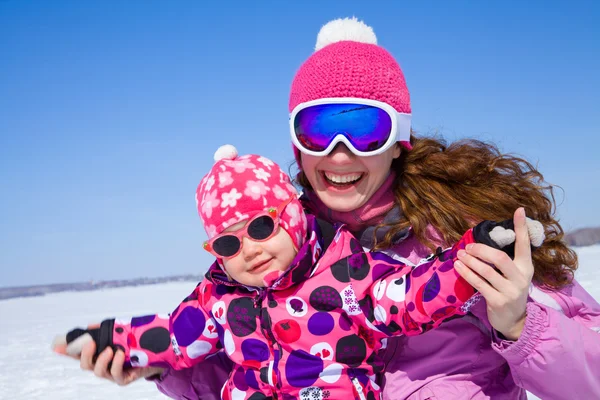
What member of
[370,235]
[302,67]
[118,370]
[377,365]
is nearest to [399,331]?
[377,365]

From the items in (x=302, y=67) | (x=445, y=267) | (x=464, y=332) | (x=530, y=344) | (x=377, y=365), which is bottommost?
(x=377, y=365)

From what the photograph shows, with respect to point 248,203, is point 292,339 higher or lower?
lower

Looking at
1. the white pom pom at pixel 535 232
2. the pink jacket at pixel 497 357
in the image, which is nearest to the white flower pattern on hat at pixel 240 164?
the pink jacket at pixel 497 357

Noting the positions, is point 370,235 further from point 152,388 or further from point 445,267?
point 152,388

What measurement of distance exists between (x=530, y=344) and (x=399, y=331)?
1.47ft

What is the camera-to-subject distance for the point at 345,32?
2.60 metres

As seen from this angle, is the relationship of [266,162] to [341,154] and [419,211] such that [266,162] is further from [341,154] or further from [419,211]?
[419,211]

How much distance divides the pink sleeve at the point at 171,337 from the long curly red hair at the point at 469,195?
0.85 m

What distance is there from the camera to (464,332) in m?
2.18

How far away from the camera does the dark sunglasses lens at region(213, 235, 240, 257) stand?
2094 mm

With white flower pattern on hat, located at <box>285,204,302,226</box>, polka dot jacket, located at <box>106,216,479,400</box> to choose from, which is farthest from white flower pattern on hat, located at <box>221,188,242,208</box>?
polka dot jacket, located at <box>106,216,479,400</box>

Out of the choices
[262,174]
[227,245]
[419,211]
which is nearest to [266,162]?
[262,174]

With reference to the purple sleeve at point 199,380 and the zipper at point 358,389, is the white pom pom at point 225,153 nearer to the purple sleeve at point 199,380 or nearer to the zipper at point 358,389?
the purple sleeve at point 199,380

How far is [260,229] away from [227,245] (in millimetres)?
146
